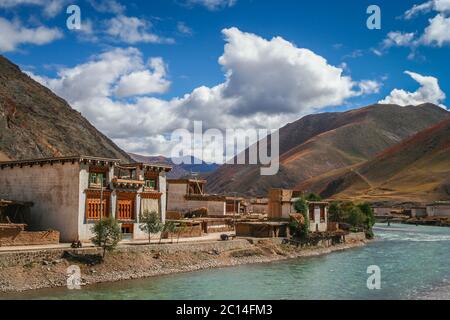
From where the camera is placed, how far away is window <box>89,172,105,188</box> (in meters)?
35.6

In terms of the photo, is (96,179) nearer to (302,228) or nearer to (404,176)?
(302,228)

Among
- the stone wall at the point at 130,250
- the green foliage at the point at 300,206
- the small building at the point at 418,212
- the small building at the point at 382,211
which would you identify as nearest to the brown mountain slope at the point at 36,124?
the green foliage at the point at 300,206

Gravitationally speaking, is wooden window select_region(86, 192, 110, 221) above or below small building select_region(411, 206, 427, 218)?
above

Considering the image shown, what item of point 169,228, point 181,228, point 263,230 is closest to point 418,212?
point 263,230

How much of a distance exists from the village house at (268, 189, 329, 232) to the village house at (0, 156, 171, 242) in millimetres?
18122

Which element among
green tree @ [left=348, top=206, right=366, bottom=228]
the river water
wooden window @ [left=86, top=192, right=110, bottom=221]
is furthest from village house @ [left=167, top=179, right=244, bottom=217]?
wooden window @ [left=86, top=192, right=110, bottom=221]

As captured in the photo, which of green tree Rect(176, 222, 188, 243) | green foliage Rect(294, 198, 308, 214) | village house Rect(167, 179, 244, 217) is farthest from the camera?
village house Rect(167, 179, 244, 217)

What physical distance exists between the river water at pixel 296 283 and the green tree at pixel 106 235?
3123mm

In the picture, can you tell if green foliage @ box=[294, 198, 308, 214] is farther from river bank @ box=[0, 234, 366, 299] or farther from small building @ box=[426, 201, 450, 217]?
small building @ box=[426, 201, 450, 217]

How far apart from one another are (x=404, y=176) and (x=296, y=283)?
134658mm

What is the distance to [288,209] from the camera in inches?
2115

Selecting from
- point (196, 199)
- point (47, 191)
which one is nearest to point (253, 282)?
point (47, 191)
